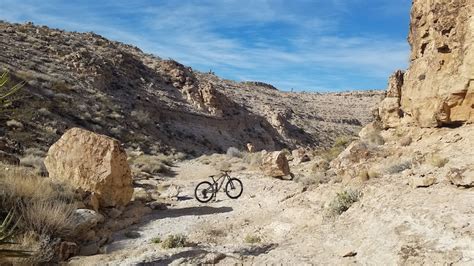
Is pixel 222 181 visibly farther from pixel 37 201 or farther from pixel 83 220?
pixel 37 201

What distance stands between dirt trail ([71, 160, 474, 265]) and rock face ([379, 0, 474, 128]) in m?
2.23

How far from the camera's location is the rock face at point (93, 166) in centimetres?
1097

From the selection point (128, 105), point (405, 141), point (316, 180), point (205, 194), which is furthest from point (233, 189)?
point (128, 105)

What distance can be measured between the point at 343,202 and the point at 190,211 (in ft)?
16.3

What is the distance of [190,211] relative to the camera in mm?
12227

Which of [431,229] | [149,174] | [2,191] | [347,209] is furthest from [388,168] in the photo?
[149,174]

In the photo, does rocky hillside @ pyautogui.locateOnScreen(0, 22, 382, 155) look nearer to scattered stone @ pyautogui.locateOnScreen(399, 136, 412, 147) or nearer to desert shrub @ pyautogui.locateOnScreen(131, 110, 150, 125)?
desert shrub @ pyautogui.locateOnScreen(131, 110, 150, 125)

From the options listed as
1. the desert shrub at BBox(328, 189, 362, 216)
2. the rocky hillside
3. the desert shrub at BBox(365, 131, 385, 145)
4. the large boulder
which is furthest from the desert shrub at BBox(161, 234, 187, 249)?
the rocky hillside

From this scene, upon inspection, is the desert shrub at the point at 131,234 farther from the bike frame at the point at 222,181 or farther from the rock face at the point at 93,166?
the bike frame at the point at 222,181

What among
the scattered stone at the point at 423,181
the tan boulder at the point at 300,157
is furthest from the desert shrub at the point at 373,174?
the tan boulder at the point at 300,157

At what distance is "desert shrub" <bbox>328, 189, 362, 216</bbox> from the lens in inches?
335

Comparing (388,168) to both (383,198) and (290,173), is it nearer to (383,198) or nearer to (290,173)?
(383,198)

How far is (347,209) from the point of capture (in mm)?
8430

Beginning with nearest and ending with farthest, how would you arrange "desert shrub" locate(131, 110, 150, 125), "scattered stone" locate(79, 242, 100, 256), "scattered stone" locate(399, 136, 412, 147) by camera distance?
"scattered stone" locate(79, 242, 100, 256) → "scattered stone" locate(399, 136, 412, 147) → "desert shrub" locate(131, 110, 150, 125)
